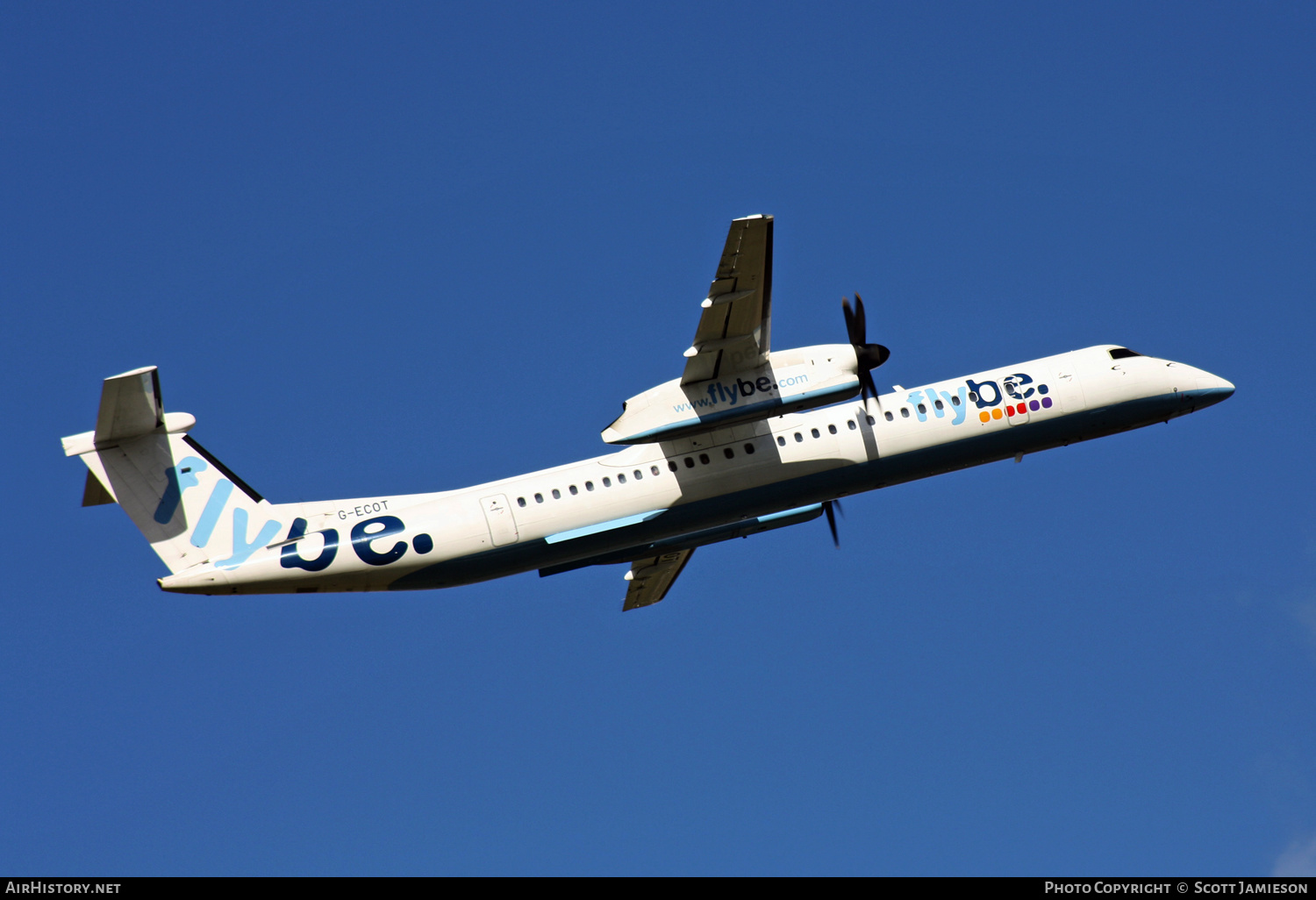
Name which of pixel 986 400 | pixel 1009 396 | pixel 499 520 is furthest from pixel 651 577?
pixel 1009 396

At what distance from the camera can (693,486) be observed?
29859mm

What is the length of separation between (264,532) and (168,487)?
2.36 m

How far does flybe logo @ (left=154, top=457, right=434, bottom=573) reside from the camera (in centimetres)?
2814

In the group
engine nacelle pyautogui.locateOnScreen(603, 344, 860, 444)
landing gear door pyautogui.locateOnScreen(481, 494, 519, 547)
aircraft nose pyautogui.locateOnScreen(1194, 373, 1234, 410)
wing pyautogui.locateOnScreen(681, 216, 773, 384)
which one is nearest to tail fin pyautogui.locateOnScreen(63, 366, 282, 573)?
landing gear door pyautogui.locateOnScreen(481, 494, 519, 547)

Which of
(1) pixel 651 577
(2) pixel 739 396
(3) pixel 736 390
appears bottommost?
(1) pixel 651 577

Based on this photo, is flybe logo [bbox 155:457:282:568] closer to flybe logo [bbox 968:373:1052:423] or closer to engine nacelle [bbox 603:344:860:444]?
engine nacelle [bbox 603:344:860:444]

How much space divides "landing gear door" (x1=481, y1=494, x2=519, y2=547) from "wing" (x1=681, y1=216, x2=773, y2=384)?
16.7ft

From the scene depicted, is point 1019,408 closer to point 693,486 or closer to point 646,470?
point 693,486

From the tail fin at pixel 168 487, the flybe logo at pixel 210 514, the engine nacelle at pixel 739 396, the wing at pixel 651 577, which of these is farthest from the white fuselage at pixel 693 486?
the wing at pixel 651 577

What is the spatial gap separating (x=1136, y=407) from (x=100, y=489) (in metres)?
25.3

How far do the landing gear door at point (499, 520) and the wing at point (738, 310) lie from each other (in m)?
5.08

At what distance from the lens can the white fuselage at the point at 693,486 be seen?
28531 mm

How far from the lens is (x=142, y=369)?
26.5 metres
